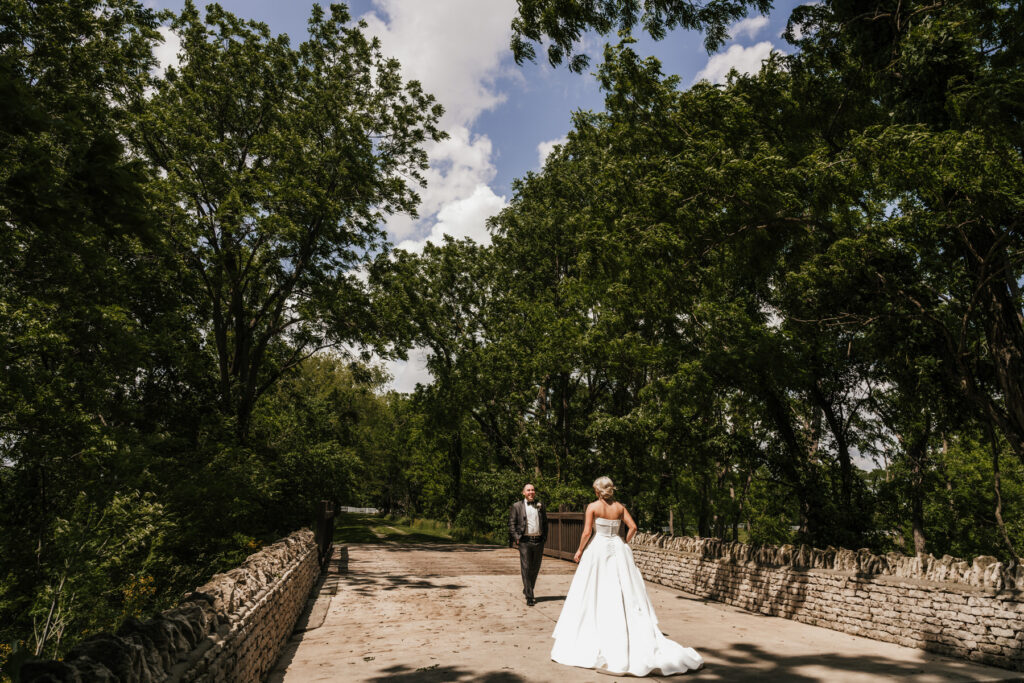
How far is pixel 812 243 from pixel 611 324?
915 centimetres

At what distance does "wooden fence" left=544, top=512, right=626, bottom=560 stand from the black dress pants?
569 centimetres

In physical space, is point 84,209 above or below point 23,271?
below

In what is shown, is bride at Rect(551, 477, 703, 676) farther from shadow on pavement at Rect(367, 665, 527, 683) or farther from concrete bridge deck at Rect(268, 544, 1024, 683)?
shadow on pavement at Rect(367, 665, 527, 683)

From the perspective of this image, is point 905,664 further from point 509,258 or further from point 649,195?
point 509,258

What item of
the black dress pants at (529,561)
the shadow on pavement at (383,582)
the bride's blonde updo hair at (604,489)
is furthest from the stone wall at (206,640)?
the bride's blonde updo hair at (604,489)

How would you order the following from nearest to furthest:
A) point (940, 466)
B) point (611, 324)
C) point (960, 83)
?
point (960, 83), point (940, 466), point (611, 324)

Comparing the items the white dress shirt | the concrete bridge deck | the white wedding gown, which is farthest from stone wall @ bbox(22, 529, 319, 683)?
the white dress shirt

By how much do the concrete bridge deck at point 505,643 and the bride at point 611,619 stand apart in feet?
0.64

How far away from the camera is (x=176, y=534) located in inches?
547

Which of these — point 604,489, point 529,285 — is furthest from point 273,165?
point 604,489

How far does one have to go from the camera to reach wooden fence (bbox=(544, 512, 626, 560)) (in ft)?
51.2

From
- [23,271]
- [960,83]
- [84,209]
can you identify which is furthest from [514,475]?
[84,209]

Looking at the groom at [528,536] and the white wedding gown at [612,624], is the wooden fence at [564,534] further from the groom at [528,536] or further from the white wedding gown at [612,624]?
the white wedding gown at [612,624]

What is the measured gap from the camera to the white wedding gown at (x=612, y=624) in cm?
577
